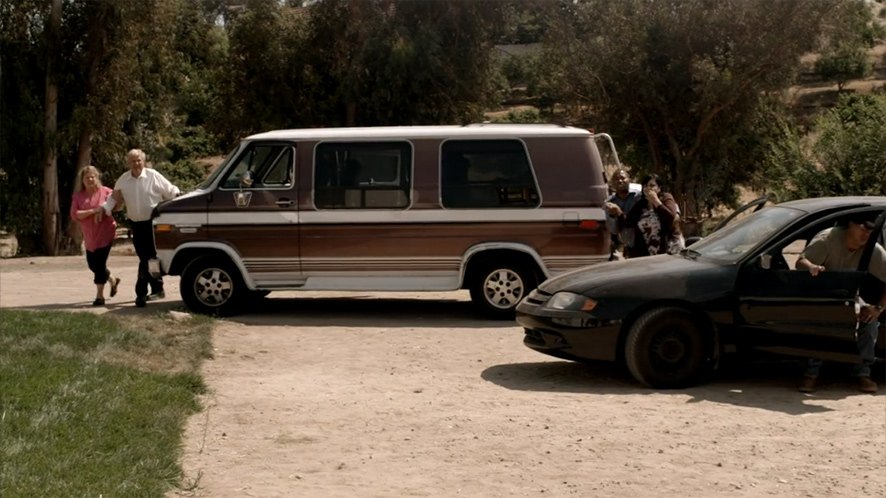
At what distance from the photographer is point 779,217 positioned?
33.1ft

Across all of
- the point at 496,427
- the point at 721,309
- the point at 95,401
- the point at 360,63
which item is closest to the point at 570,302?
the point at 721,309

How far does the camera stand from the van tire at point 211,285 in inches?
550

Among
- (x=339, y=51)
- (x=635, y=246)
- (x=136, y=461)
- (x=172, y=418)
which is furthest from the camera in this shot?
(x=339, y=51)

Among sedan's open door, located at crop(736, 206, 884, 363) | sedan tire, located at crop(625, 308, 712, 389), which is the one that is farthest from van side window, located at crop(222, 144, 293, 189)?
sedan's open door, located at crop(736, 206, 884, 363)

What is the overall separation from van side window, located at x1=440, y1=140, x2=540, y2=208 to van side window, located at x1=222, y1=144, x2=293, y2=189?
176 cm

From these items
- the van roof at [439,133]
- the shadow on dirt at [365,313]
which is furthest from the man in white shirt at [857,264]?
the shadow on dirt at [365,313]

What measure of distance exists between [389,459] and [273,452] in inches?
28.6

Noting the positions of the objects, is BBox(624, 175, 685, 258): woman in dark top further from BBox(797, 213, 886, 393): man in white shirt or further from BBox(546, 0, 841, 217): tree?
BBox(546, 0, 841, 217): tree

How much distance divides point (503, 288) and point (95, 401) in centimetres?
637

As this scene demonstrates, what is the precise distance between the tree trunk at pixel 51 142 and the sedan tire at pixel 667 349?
22071mm

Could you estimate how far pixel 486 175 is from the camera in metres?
13.7

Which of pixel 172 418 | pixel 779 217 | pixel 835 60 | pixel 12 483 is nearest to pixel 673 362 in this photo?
pixel 779 217

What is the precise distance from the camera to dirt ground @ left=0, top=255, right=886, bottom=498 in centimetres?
692

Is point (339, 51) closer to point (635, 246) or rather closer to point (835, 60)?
point (635, 246)
